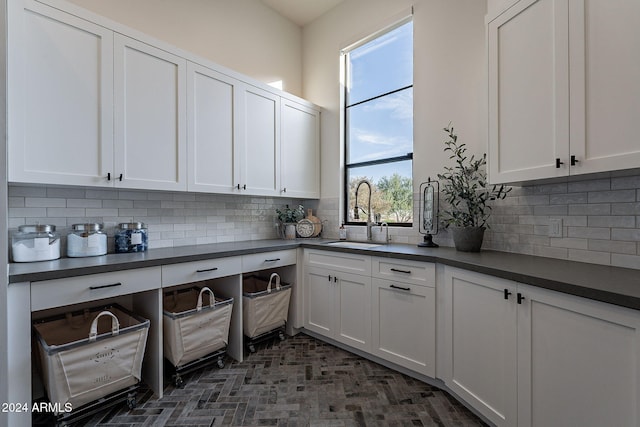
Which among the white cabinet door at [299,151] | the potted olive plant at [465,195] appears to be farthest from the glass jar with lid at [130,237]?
the potted olive plant at [465,195]

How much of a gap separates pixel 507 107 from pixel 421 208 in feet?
3.41

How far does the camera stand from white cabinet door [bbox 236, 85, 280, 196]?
2.80 m

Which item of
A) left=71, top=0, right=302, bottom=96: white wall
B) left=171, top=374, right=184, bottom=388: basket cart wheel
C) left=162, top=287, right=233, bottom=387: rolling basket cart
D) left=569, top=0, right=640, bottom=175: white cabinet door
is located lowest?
left=171, top=374, right=184, bottom=388: basket cart wheel

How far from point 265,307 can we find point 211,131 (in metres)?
1.55

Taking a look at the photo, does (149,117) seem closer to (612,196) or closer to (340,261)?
(340,261)

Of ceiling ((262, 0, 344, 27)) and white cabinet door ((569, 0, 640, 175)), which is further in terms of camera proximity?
ceiling ((262, 0, 344, 27))

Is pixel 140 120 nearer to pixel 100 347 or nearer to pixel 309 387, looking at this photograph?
pixel 100 347

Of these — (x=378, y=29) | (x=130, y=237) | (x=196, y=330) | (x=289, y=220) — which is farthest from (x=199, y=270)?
(x=378, y=29)

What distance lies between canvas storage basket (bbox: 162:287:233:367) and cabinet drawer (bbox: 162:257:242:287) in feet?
0.38

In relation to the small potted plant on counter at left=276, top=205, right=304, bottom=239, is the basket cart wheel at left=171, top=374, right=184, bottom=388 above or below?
below

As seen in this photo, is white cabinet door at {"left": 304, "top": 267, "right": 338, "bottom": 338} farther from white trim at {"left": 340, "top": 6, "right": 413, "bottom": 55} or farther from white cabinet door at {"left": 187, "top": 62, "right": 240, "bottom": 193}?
white trim at {"left": 340, "top": 6, "right": 413, "bottom": 55}

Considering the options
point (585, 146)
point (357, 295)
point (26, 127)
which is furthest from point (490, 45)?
point (26, 127)

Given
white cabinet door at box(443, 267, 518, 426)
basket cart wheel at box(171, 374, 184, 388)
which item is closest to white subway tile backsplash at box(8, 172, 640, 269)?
white cabinet door at box(443, 267, 518, 426)

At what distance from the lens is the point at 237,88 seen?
8.95ft
